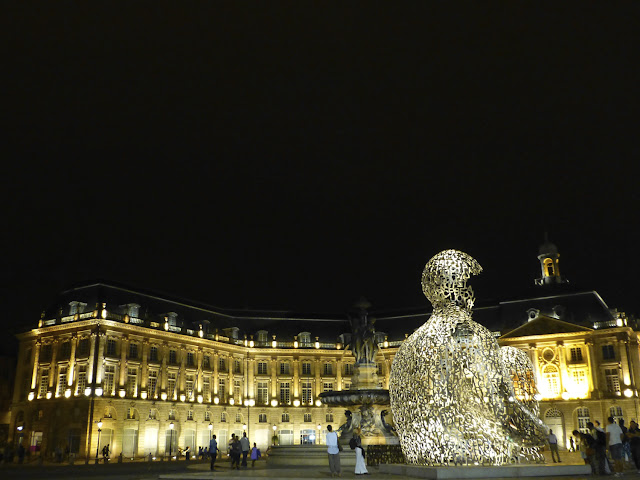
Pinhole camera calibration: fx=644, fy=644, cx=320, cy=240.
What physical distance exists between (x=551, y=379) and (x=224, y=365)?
1356 inches

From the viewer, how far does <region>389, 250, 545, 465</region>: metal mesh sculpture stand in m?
15.5

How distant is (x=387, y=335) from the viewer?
254ft

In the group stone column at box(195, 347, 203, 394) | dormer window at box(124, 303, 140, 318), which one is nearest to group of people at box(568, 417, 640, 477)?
dormer window at box(124, 303, 140, 318)

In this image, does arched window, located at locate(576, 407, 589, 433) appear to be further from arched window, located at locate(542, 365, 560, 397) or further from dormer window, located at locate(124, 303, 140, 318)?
dormer window, located at locate(124, 303, 140, 318)

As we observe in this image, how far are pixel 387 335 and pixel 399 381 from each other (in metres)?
61.2

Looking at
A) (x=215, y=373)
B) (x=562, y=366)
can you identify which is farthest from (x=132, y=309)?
(x=562, y=366)

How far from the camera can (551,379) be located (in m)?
65.8

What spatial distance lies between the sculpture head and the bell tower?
2368 inches

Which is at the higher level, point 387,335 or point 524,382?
point 387,335

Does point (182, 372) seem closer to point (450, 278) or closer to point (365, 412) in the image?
point (365, 412)

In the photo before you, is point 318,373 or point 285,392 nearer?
point 285,392

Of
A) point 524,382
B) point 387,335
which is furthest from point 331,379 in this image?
point 524,382

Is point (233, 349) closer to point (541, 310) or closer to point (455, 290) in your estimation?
point (541, 310)

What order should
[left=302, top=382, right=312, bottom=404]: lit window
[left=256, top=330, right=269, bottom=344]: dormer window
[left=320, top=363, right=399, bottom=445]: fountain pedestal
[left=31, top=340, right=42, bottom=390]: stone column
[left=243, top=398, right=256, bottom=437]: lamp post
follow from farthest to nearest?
[left=256, top=330, right=269, bottom=344]: dormer window
[left=302, top=382, right=312, bottom=404]: lit window
[left=243, top=398, right=256, bottom=437]: lamp post
[left=31, top=340, right=42, bottom=390]: stone column
[left=320, top=363, right=399, bottom=445]: fountain pedestal
